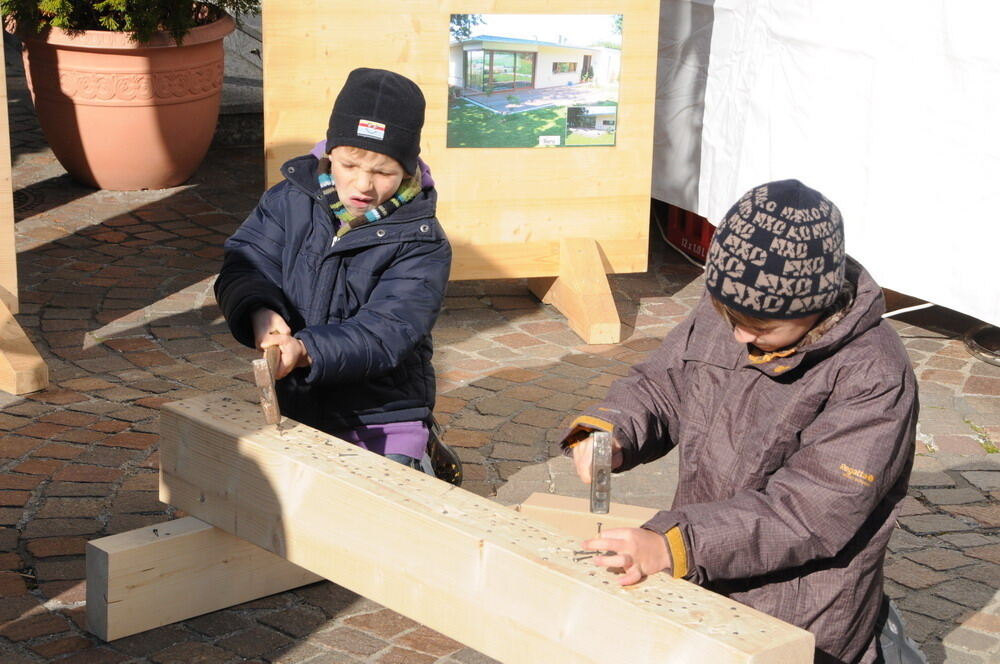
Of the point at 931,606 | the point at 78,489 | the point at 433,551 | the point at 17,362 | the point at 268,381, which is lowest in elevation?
the point at 931,606

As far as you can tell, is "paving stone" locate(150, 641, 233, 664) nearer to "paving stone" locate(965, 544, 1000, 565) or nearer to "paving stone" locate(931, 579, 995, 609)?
"paving stone" locate(931, 579, 995, 609)

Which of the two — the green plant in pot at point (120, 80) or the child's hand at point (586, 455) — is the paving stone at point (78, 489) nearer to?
the child's hand at point (586, 455)

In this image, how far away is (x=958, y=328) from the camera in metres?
6.05

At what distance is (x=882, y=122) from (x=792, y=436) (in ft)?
10.8

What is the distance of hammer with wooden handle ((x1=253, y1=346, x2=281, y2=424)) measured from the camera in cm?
272

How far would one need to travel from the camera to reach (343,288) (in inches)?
126

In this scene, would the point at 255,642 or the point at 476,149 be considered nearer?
the point at 255,642

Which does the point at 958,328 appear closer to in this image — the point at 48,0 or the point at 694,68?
the point at 694,68

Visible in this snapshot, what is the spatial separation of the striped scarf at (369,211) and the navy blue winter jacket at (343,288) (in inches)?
0.7

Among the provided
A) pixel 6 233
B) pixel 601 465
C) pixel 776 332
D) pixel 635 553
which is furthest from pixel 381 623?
pixel 6 233

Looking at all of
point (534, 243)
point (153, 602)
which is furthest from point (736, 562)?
point (534, 243)

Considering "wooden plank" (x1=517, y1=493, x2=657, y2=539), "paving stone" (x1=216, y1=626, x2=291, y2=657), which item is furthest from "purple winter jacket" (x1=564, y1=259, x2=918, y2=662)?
"paving stone" (x1=216, y1=626, x2=291, y2=657)

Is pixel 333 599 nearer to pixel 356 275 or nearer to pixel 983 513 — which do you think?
pixel 356 275

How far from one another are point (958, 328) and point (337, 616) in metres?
3.78
